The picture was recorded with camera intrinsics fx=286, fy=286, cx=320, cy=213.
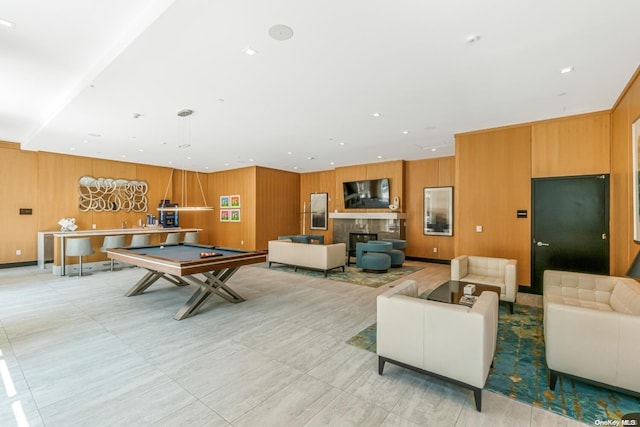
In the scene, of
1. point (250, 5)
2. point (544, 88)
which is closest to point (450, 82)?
point (544, 88)

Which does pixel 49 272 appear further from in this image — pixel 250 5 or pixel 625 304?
pixel 625 304

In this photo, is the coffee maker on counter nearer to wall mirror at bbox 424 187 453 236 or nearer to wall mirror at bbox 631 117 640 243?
wall mirror at bbox 424 187 453 236

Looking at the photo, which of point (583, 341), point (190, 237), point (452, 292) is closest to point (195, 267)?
point (452, 292)

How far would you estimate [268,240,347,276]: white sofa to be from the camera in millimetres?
6828

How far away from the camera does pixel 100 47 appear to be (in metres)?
3.35

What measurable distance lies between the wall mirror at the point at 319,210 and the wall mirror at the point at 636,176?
28.1 ft

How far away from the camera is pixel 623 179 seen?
13.4ft

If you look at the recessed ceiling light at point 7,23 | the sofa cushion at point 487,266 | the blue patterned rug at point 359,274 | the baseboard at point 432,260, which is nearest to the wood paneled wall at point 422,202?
the baseboard at point 432,260

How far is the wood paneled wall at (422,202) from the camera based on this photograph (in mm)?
8703

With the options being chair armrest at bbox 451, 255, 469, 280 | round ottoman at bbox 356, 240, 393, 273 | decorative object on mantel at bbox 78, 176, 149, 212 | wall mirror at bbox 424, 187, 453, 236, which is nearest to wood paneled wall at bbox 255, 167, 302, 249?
decorative object on mantel at bbox 78, 176, 149, 212

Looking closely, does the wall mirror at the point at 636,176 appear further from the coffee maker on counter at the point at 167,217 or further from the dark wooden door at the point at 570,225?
the coffee maker on counter at the point at 167,217

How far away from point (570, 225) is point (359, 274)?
4156 mm

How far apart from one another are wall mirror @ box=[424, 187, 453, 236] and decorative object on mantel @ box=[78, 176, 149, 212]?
9.55 metres

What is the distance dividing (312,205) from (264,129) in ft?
19.9
